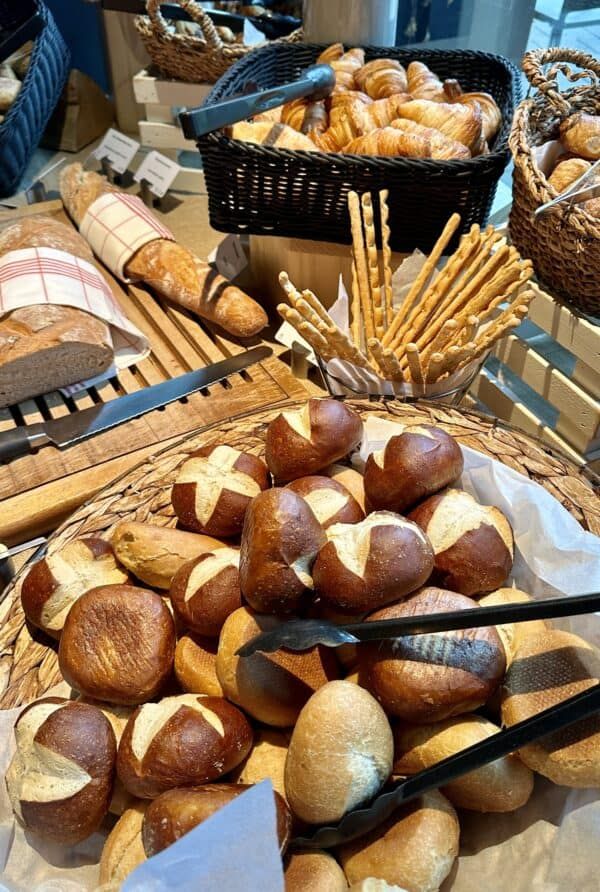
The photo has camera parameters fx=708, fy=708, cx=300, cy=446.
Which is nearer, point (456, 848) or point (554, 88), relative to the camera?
point (456, 848)

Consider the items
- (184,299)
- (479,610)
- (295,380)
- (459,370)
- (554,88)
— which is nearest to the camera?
(479,610)

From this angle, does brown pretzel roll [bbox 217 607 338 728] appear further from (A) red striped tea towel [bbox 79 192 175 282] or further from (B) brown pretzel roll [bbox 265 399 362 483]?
(A) red striped tea towel [bbox 79 192 175 282]

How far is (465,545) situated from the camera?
23.7 inches

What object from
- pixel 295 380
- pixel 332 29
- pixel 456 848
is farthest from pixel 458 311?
pixel 332 29

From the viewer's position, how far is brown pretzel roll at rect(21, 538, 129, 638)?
0.64m

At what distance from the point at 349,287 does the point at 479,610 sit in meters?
0.83

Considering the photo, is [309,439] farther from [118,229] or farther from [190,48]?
[190,48]

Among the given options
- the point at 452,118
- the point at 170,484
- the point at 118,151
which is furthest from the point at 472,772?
the point at 118,151

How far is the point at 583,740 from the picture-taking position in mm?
492

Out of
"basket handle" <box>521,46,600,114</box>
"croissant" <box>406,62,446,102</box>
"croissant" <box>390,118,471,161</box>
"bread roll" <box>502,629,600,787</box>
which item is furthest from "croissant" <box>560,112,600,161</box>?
"bread roll" <box>502,629,600,787</box>

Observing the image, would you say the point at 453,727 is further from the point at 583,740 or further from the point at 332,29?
the point at 332,29

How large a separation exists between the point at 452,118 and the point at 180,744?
97cm

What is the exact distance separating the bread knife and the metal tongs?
1.61 ft

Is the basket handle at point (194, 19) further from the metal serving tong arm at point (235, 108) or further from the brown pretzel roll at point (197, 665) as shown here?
the brown pretzel roll at point (197, 665)
